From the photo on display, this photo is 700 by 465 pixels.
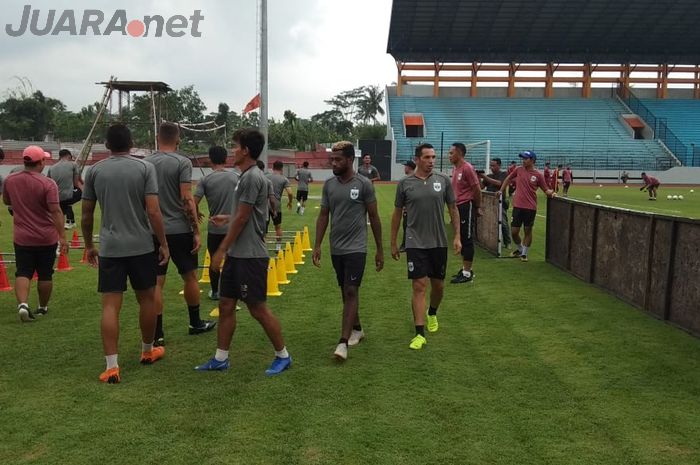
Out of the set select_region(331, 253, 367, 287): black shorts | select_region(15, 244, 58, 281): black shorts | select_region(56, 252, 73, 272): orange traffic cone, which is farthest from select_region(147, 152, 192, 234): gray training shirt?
select_region(56, 252, 73, 272): orange traffic cone

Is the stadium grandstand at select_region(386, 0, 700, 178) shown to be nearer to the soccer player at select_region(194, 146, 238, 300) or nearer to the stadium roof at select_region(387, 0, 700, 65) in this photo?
the stadium roof at select_region(387, 0, 700, 65)

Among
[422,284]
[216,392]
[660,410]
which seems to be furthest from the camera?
[422,284]

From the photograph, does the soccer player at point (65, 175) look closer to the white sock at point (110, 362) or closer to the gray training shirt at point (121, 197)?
the gray training shirt at point (121, 197)

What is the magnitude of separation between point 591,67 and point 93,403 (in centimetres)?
5739

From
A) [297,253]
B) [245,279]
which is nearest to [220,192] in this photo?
[245,279]

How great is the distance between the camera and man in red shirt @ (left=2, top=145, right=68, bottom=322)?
6134mm

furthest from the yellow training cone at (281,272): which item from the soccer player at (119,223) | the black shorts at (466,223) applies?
the soccer player at (119,223)

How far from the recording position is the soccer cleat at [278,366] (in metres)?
4.84

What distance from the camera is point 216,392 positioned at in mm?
4449

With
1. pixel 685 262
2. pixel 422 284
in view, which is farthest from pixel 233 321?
pixel 685 262

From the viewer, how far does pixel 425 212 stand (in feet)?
19.0

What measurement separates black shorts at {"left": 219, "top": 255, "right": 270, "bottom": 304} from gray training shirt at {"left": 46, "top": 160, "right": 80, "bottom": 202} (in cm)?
748

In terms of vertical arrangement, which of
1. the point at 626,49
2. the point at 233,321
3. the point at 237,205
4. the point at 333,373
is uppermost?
the point at 626,49

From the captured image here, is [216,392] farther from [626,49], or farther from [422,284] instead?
[626,49]
